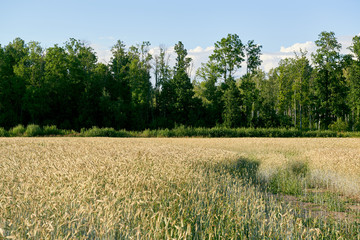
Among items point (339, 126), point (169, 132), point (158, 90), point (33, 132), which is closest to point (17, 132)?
point (33, 132)

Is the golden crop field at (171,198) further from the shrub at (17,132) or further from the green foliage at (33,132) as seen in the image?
the shrub at (17,132)

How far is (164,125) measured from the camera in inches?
1863

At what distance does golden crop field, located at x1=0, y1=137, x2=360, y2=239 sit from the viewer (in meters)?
3.77

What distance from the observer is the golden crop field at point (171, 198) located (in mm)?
3768

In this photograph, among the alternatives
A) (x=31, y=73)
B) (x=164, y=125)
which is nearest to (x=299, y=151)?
(x=164, y=125)

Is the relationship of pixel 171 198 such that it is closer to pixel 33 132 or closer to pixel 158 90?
pixel 33 132

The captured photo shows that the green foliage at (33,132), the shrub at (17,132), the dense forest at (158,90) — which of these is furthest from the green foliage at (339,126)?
the shrub at (17,132)

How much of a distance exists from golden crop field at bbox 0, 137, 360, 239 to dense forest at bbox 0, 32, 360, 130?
110 ft

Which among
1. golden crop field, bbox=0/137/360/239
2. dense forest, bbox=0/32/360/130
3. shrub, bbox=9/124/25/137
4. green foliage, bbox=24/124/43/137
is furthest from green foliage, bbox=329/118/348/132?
shrub, bbox=9/124/25/137

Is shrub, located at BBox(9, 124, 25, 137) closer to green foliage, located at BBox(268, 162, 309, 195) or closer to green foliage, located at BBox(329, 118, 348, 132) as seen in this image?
green foliage, located at BBox(268, 162, 309, 195)

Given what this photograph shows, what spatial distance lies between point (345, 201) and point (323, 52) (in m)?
48.2

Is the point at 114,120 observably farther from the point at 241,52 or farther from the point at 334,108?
the point at 334,108

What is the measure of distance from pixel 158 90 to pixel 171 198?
4921cm

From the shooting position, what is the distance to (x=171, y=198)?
5316mm
